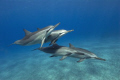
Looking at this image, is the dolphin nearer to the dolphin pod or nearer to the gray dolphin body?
the dolphin pod

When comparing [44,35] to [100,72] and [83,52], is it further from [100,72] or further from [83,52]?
[100,72]

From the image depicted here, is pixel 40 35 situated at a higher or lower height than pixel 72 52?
higher

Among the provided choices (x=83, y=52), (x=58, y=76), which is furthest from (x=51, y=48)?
(x=58, y=76)

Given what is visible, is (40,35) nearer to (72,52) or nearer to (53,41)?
(53,41)

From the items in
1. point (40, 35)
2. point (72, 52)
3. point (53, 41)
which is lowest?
point (72, 52)

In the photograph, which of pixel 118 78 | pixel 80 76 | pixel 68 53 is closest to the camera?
pixel 68 53

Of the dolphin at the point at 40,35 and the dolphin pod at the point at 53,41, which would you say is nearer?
the dolphin at the point at 40,35

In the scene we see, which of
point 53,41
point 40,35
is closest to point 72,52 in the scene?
point 53,41

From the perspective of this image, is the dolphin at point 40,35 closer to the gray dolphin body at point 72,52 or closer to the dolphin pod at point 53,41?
the dolphin pod at point 53,41

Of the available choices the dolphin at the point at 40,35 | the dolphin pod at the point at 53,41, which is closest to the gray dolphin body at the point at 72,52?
the dolphin pod at the point at 53,41

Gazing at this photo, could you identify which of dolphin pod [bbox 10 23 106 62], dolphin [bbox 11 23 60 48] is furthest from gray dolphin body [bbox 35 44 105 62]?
dolphin [bbox 11 23 60 48]

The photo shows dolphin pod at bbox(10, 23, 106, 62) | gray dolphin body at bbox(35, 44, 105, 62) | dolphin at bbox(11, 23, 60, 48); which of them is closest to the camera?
dolphin at bbox(11, 23, 60, 48)

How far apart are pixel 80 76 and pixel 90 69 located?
1.35 metres

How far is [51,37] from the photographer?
14.0 ft
